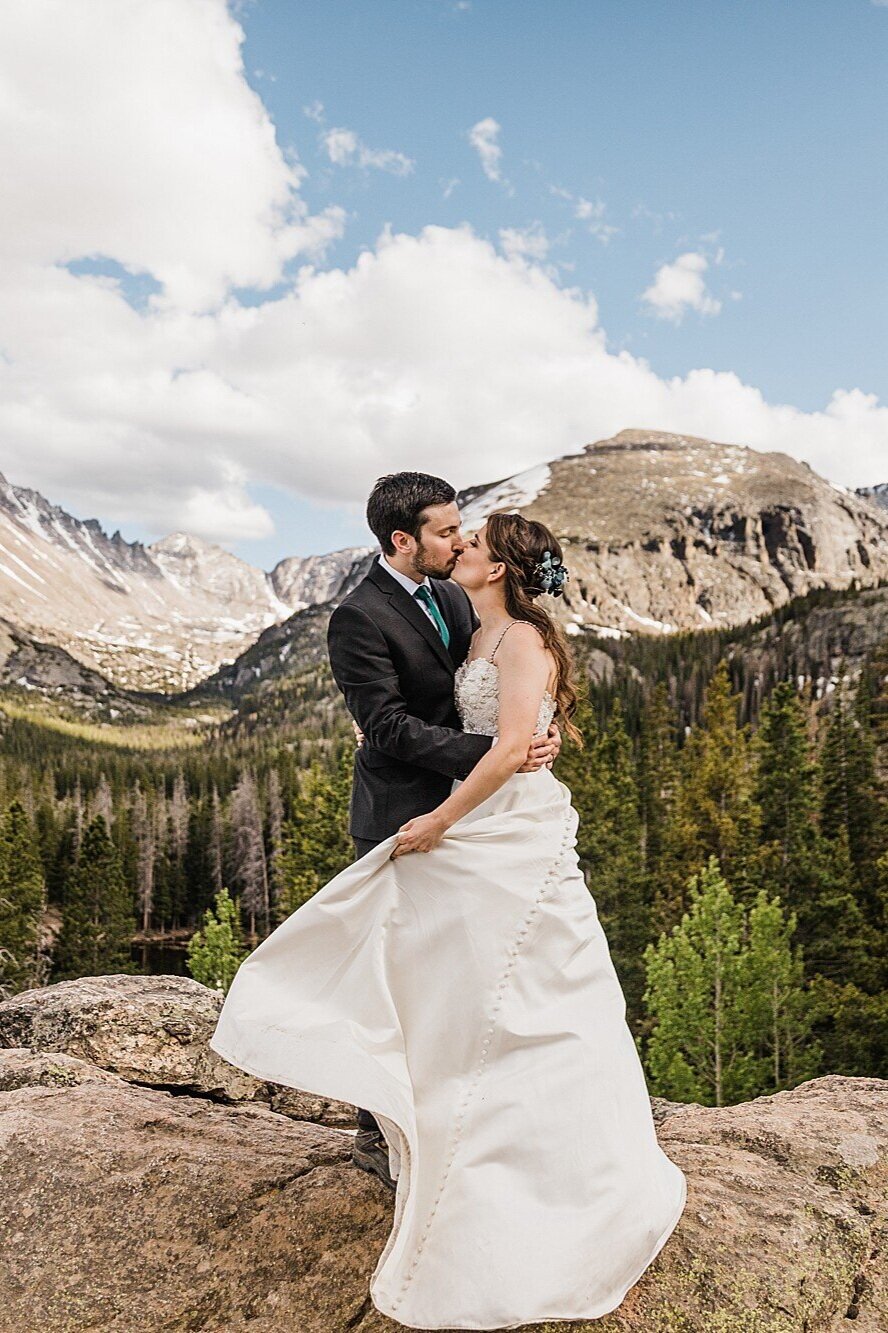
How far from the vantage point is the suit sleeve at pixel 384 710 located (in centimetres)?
502

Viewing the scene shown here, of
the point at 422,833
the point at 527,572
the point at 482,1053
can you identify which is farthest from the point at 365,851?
the point at 527,572

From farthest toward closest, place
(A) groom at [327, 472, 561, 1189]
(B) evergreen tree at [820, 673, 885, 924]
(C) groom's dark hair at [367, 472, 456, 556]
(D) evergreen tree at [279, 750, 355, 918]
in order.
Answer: (D) evergreen tree at [279, 750, 355, 918] < (B) evergreen tree at [820, 673, 885, 924] < (C) groom's dark hair at [367, 472, 456, 556] < (A) groom at [327, 472, 561, 1189]

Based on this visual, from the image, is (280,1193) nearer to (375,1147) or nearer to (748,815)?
(375,1147)

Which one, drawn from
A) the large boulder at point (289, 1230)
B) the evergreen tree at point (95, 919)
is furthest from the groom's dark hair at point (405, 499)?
the evergreen tree at point (95, 919)

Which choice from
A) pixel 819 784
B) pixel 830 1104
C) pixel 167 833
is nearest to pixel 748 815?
pixel 819 784

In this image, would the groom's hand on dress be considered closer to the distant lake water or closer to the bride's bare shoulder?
the bride's bare shoulder

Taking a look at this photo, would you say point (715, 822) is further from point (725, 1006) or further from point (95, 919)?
point (95, 919)

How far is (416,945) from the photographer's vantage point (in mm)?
Result: 4988

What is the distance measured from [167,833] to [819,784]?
70.1 meters

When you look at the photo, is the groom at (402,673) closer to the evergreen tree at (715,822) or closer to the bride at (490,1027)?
the bride at (490,1027)

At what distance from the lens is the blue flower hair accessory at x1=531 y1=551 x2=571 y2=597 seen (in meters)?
5.40

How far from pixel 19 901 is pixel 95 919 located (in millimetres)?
5922

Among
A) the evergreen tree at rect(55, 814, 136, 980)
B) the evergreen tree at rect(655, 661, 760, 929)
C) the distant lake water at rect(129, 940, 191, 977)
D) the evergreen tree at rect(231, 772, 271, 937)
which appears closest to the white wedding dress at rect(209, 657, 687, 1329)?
the evergreen tree at rect(655, 661, 760, 929)

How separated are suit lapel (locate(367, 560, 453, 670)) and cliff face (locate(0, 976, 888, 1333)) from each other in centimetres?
328
